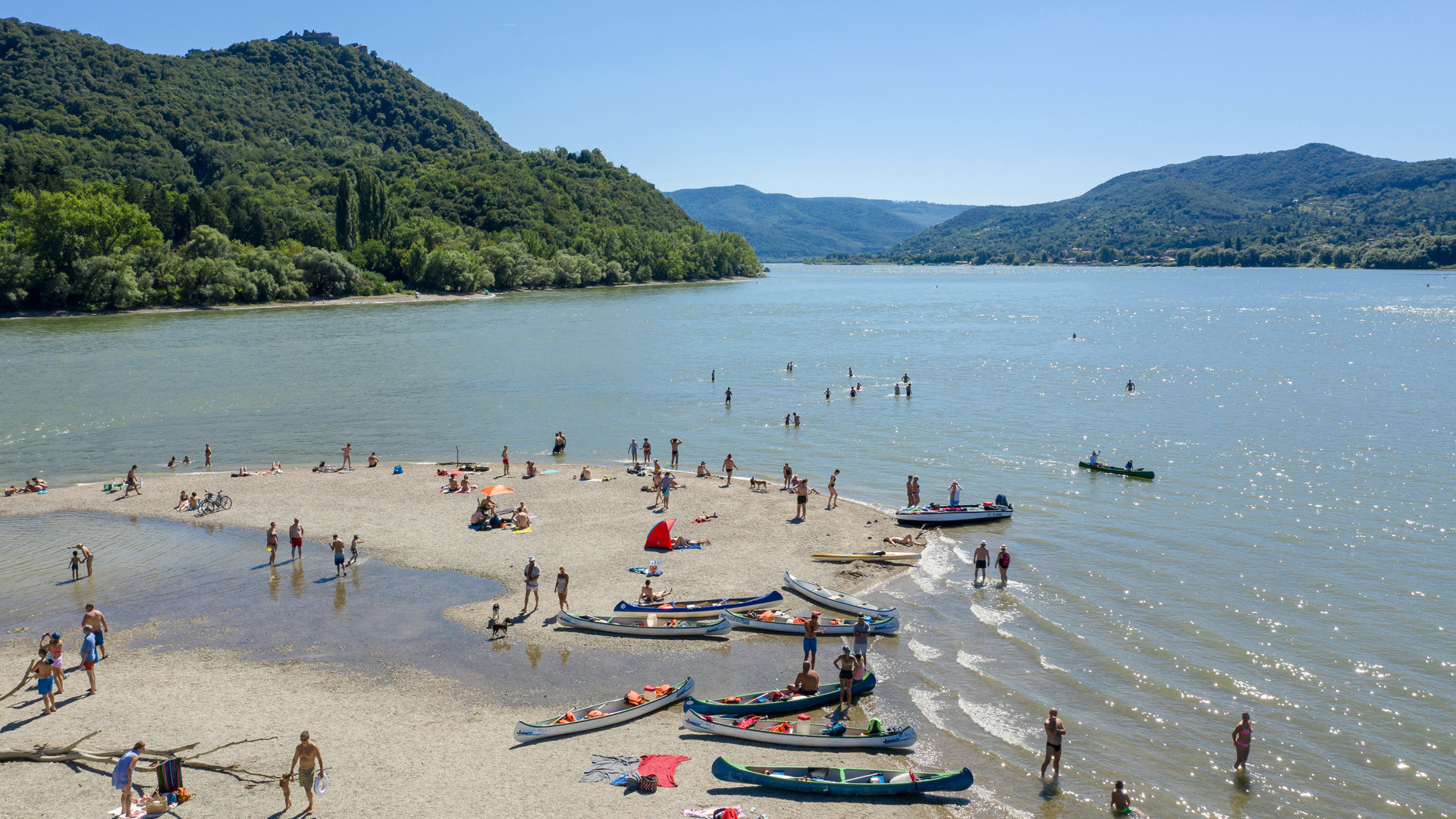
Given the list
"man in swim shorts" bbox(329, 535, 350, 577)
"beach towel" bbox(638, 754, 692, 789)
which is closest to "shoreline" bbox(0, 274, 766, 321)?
"man in swim shorts" bbox(329, 535, 350, 577)

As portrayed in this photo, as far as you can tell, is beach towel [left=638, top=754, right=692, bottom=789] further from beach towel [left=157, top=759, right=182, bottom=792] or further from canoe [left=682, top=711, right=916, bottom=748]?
beach towel [left=157, top=759, right=182, bottom=792]

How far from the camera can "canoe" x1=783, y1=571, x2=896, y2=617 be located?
74.3 feet

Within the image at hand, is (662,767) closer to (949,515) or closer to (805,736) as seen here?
(805,736)

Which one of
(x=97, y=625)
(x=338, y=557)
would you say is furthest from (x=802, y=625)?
(x=97, y=625)

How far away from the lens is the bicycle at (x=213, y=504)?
108 ft

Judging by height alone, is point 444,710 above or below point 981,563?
below

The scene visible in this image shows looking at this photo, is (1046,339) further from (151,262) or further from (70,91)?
(70,91)

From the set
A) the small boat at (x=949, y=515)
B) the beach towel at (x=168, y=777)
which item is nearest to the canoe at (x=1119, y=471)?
the small boat at (x=949, y=515)

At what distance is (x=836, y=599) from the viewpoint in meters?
23.5

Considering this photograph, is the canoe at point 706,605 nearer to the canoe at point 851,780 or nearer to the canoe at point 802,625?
the canoe at point 802,625

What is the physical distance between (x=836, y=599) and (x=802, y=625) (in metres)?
1.88

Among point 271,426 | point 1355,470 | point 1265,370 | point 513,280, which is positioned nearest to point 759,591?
point 1355,470

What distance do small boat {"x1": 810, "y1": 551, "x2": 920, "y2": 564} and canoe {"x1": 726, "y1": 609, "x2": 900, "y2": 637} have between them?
17.6ft

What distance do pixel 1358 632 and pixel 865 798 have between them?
52.7 feet
